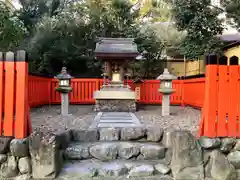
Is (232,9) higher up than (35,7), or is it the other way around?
(35,7)

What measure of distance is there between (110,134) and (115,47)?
6.03 m

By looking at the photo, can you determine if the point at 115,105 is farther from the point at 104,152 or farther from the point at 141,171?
the point at 141,171

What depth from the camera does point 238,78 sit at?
3.50 metres

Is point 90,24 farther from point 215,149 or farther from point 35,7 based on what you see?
point 215,149

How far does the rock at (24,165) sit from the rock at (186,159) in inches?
72.2

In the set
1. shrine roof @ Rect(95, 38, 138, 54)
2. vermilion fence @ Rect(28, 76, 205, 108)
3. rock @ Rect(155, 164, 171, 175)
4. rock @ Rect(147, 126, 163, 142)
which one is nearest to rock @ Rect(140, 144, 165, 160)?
rock @ Rect(155, 164, 171, 175)

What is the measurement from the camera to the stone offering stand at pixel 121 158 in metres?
3.16

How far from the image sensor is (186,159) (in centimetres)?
323

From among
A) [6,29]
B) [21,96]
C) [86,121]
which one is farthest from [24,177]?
[6,29]

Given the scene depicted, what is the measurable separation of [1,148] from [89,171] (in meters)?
1.15

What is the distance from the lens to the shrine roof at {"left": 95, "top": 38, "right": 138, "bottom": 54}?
920 cm

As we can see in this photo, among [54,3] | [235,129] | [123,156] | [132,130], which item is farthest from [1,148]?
[54,3]

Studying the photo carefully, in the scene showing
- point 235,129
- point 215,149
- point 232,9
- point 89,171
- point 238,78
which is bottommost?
point 89,171

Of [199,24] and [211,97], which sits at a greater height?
[199,24]
